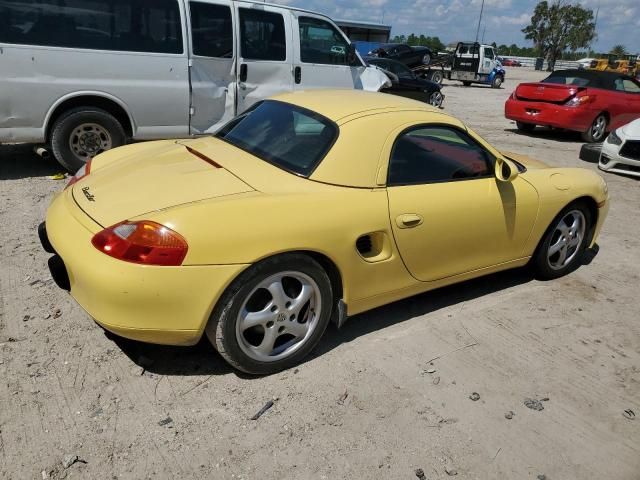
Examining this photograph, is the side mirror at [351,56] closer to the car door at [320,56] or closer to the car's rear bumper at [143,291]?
the car door at [320,56]

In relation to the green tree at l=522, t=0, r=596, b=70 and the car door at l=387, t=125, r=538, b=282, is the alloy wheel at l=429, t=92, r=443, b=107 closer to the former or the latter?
the car door at l=387, t=125, r=538, b=282

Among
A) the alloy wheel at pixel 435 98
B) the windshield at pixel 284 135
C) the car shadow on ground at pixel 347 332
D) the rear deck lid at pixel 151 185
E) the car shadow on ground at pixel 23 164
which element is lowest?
the alloy wheel at pixel 435 98

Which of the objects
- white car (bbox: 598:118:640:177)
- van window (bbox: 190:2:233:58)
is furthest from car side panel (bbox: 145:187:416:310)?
white car (bbox: 598:118:640:177)

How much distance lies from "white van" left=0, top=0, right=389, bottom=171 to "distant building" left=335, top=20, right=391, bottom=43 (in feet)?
95.1

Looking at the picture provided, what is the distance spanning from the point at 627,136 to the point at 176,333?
7832mm

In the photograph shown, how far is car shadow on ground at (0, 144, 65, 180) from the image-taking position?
604cm

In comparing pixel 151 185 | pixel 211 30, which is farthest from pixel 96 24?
pixel 151 185

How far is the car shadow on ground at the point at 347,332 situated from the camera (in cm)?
286

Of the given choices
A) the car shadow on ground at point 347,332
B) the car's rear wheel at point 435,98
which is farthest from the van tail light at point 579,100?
the car shadow on ground at point 347,332

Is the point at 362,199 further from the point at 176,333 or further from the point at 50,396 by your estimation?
the point at 50,396

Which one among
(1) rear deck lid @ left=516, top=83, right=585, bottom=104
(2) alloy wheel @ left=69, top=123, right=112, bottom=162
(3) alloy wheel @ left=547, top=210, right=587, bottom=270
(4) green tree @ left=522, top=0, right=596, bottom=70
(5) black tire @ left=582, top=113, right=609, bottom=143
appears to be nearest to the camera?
(3) alloy wheel @ left=547, top=210, right=587, bottom=270

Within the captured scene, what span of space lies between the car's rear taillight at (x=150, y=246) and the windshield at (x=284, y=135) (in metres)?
0.85

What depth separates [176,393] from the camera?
2.65 metres

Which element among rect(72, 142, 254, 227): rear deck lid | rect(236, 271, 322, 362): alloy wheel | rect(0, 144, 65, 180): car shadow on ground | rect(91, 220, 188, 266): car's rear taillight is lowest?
rect(0, 144, 65, 180): car shadow on ground
